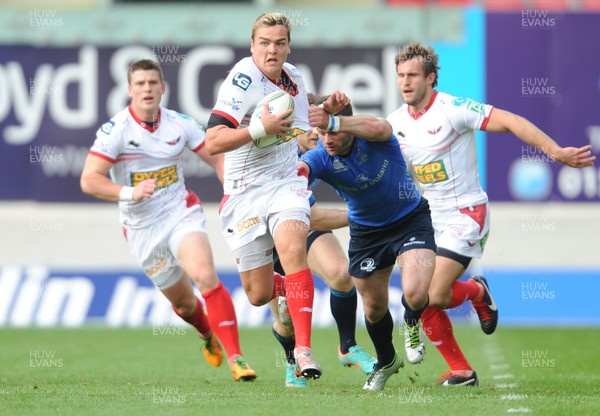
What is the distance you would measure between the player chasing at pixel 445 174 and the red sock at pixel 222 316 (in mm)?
1528

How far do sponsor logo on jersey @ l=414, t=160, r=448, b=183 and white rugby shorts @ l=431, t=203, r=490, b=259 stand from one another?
286 millimetres

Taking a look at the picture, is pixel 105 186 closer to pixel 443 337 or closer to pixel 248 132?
pixel 248 132

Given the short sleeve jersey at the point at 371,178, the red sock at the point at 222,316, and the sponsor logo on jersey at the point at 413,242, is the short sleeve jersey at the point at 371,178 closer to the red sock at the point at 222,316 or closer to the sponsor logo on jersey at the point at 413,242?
the sponsor logo on jersey at the point at 413,242

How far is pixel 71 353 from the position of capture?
12141 mm

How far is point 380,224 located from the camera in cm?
855

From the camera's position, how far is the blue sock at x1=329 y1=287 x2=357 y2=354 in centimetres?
915

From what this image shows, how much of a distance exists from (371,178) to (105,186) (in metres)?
2.40

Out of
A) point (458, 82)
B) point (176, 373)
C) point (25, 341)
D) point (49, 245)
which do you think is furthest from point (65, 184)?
point (176, 373)

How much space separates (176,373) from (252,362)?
4.19 ft

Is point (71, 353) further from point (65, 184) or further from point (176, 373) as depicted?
point (65, 184)

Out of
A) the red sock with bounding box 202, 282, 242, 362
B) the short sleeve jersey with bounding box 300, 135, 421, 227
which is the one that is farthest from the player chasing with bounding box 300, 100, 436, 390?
the red sock with bounding box 202, 282, 242, 362

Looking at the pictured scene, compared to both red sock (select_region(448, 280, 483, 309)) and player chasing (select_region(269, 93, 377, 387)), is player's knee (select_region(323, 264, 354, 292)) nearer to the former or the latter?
player chasing (select_region(269, 93, 377, 387))

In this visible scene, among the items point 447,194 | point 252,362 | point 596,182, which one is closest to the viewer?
point 447,194

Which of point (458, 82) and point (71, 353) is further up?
point (458, 82)
